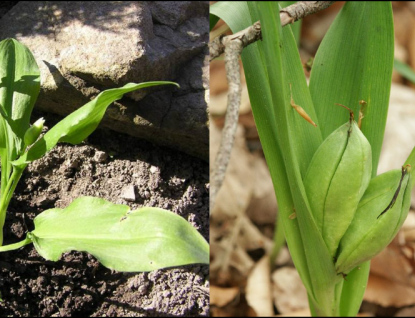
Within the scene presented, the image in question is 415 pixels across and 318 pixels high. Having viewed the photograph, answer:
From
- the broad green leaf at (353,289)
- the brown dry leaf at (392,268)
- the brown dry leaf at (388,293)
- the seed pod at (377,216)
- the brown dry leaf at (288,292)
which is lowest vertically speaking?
the brown dry leaf at (288,292)

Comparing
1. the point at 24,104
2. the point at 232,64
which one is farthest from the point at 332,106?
the point at 24,104

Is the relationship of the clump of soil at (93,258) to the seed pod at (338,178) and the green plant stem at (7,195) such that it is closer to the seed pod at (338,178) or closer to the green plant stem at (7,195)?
the green plant stem at (7,195)

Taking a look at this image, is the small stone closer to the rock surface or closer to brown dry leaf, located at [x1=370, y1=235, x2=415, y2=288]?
the rock surface

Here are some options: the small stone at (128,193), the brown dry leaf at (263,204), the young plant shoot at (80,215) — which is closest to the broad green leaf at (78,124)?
the young plant shoot at (80,215)

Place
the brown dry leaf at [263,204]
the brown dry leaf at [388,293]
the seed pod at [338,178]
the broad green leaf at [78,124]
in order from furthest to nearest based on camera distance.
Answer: the brown dry leaf at [263,204] → the brown dry leaf at [388,293] → the broad green leaf at [78,124] → the seed pod at [338,178]

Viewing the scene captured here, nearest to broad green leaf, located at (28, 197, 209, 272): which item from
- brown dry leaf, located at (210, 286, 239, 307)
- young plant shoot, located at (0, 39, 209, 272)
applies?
young plant shoot, located at (0, 39, 209, 272)

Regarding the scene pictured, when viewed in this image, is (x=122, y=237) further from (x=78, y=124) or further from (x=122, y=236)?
(x=78, y=124)

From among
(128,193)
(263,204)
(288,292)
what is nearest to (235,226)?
(263,204)
